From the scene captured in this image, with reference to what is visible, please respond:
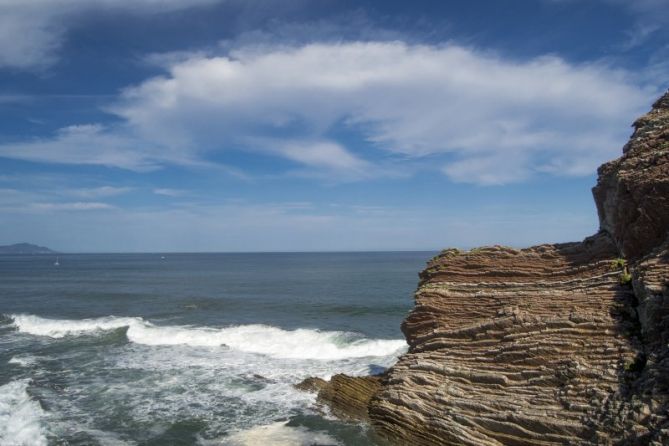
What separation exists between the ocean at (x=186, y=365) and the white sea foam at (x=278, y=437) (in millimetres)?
67

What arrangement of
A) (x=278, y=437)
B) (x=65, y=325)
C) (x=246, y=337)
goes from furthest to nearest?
(x=65, y=325) → (x=246, y=337) → (x=278, y=437)

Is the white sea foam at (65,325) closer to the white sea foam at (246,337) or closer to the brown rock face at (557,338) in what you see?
the white sea foam at (246,337)

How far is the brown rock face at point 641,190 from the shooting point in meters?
16.4

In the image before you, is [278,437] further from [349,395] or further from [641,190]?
[641,190]

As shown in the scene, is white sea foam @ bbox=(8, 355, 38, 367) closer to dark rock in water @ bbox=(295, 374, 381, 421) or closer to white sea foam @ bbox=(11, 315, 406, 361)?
white sea foam @ bbox=(11, 315, 406, 361)

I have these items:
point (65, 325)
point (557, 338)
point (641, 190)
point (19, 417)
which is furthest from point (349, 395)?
point (65, 325)

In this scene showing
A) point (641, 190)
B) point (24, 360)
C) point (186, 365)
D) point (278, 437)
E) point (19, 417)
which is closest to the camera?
point (641, 190)

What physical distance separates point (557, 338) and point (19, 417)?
2136cm

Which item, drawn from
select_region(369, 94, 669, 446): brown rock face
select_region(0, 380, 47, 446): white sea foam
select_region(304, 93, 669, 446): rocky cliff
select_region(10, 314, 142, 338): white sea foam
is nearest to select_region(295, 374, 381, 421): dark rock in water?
select_region(304, 93, 669, 446): rocky cliff

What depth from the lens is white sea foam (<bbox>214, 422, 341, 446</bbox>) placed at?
18672mm

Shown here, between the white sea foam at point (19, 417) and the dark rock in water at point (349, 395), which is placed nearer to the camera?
the white sea foam at point (19, 417)

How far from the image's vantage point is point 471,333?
Result: 18.4 meters

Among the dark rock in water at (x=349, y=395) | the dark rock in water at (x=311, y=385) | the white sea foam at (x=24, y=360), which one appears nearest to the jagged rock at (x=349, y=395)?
the dark rock in water at (x=349, y=395)

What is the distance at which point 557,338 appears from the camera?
16.2 meters
